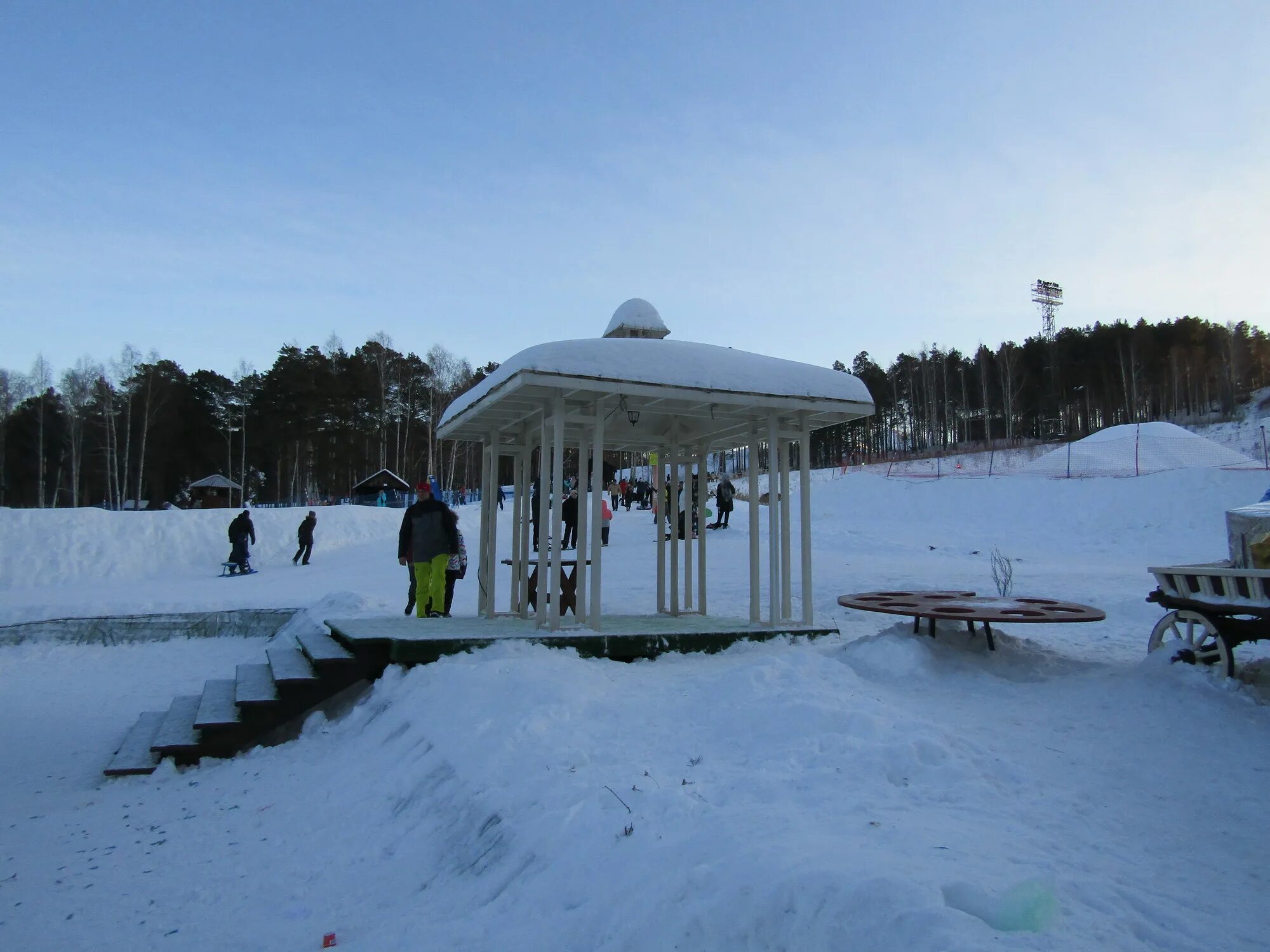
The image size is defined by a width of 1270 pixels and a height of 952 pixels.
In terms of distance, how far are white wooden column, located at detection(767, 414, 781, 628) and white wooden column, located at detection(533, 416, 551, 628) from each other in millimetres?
2341

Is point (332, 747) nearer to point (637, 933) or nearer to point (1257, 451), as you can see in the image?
point (637, 933)

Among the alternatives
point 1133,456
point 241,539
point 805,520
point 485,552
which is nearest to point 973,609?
point 805,520

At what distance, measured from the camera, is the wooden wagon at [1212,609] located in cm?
542

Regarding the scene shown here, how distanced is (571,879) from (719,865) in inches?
27.6

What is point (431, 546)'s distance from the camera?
9078 mm

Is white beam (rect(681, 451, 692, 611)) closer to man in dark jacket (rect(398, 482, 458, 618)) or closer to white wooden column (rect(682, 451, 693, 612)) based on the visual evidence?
white wooden column (rect(682, 451, 693, 612))

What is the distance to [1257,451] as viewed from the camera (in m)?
33.8

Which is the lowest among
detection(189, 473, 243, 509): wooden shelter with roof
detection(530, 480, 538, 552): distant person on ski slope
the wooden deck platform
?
the wooden deck platform

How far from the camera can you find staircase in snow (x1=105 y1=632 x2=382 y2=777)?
6.21 metres

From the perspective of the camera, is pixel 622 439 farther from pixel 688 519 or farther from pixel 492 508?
pixel 492 508

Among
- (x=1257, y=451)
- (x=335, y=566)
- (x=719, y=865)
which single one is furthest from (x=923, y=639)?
(x=1257, y=451)

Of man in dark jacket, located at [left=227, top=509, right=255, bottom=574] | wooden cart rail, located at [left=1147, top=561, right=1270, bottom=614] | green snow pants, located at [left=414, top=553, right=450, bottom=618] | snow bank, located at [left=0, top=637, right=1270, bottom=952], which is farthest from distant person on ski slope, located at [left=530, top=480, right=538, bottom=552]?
man in dark jacket, located at [left=227, top=509, right=255, bottom=574]

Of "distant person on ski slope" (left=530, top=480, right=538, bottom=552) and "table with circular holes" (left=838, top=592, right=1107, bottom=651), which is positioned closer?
"table with circular holes" (left=838, top=592, right=1107, bottom=651)

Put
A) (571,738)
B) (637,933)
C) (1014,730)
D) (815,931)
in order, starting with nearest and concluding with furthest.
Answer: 1. (815,931)
2. (637,933)
3. (571,738)
4. (1014,730)
